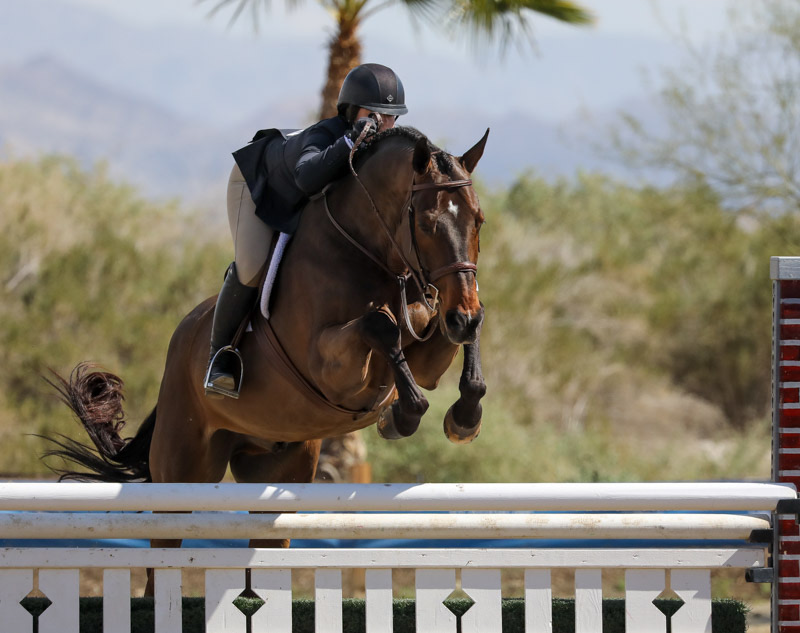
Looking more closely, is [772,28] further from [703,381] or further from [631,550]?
[631,550]

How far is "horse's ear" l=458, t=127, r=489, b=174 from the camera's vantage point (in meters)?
3.42

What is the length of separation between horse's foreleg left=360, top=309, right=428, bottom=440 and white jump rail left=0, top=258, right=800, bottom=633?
256mm

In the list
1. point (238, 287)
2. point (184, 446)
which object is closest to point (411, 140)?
point (238, 287)

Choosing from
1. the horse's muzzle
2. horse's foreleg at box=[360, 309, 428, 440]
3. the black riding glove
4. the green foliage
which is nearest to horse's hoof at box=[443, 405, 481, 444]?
horse's foreleg at box=[360, 309, 428, 440]

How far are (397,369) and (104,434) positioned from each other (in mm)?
2354

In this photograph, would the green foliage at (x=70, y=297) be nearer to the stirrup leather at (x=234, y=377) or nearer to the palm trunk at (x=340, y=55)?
the palm trunk at (x=340, y=55)

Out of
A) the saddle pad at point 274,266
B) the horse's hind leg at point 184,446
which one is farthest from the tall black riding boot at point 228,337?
the horse's hind leg at point 184,446

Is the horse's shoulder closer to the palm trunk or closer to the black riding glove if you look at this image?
the black riding glove

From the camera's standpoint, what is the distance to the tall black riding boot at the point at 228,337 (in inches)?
157

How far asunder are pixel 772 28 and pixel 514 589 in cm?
892

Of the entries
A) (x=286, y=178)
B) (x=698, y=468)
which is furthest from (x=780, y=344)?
(x=698, y=468)

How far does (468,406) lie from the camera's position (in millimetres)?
3482

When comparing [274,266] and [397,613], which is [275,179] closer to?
[274,266]

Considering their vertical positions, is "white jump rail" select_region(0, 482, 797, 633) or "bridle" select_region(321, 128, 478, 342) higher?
"bridle" select_region(321, 128, 478, 342)
